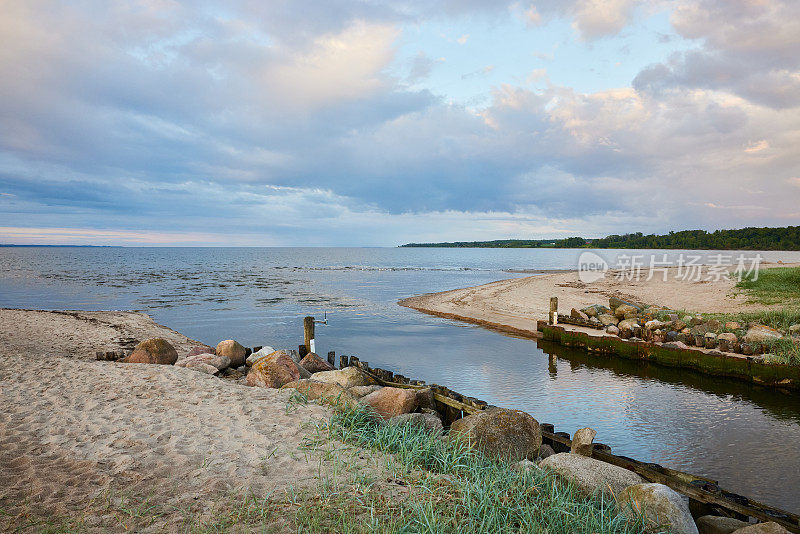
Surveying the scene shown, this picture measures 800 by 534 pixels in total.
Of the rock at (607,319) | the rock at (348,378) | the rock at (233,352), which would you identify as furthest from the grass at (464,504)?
the rock at (607,319)

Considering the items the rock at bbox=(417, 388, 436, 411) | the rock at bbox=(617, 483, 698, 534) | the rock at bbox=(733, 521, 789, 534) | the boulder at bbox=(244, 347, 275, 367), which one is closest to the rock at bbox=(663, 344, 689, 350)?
the rock at bbox=(417, 388, 436, 411)

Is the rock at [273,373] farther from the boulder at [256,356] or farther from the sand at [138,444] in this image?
the boulder at [256,356]

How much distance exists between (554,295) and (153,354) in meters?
29.8

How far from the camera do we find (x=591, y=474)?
5.97 meters

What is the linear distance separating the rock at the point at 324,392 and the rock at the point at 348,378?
159 centimetres

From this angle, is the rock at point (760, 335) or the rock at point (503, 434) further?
the rock at point (760, 335)

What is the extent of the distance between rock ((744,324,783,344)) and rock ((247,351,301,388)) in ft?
55.0

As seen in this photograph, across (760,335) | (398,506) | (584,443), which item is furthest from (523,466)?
(760,335)

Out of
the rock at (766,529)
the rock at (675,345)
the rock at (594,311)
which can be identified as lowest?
the rock at (675,345)

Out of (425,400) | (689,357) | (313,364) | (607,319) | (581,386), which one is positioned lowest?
(581,386)

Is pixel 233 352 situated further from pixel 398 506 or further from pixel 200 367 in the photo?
pixel 398 506

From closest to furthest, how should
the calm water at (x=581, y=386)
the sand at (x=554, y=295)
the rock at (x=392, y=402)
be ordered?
the rock at (x=392, y=402) < the calm water at (x=581, y=386) < the sand at (x=554, y=295)

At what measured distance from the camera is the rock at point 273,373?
10.8 m

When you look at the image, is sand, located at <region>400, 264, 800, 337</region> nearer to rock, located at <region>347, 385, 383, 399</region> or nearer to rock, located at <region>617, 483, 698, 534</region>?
rock, located at <region>347, 385, 383, 399</region>
